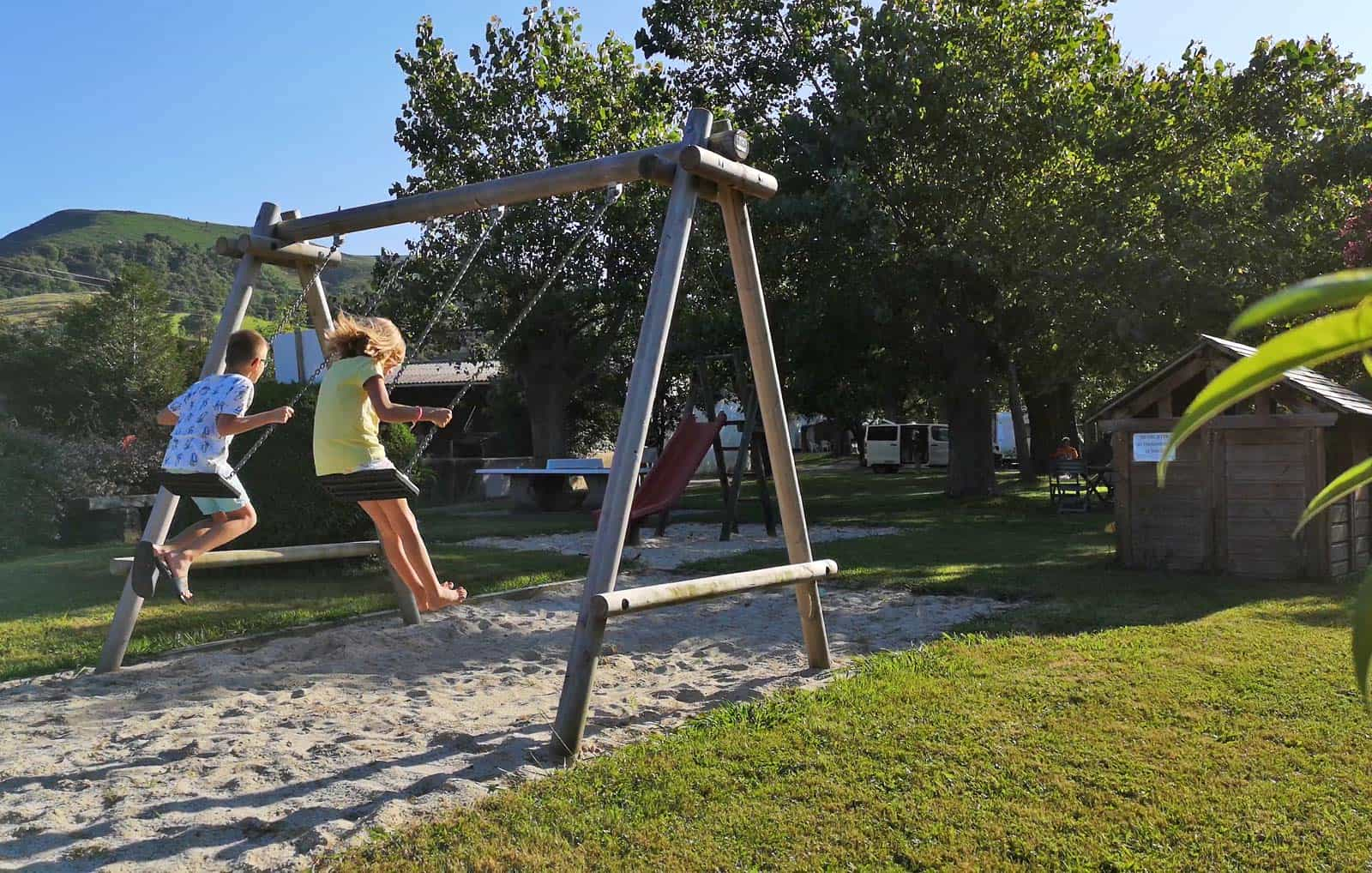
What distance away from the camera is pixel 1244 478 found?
28.2 feet

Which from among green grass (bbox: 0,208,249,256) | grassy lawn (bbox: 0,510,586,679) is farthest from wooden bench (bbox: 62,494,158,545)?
green grass (bbox: 0,208,249,256)

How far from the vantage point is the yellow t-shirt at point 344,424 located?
209 inches

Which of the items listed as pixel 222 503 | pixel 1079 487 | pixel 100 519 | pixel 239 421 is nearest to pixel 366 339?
pixel 239 421

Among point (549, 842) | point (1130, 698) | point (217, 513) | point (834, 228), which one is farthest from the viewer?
point (834, 228)

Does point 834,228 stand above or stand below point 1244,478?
above

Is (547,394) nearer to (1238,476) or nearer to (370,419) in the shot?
(1238,476)

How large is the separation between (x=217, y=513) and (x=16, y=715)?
125 centimetres

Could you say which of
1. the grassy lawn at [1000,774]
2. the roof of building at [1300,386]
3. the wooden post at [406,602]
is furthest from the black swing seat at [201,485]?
the roof of building at [1300,386]

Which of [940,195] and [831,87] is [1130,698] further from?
[831,87]

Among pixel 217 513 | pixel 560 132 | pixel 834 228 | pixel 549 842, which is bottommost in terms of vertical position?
pixel 549 842

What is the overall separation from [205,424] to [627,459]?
2231 mm

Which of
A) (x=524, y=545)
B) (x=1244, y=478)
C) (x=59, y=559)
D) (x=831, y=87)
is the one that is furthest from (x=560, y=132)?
(x=1244, y=478)

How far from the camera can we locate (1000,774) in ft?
12.3

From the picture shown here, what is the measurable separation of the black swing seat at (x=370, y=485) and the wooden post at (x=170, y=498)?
1066mm
